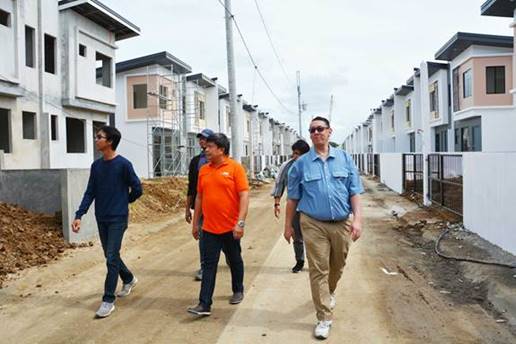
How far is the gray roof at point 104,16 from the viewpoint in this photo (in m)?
18.0

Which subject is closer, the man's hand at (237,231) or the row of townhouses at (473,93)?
the man's hand at (237,231)

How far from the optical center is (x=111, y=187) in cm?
575

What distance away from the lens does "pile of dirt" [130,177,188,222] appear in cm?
1494

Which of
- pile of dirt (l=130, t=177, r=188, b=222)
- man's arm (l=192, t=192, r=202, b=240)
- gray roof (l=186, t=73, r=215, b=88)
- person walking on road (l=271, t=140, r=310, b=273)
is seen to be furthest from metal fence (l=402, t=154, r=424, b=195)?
gray roof (l=186, t=73, r=215, b=88)

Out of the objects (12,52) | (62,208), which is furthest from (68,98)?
(62,208)

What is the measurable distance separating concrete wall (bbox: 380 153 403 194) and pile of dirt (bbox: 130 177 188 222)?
31.8 feet

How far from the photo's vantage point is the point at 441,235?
10359mm

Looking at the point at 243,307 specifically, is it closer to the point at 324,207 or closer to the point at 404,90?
the point at 324,207

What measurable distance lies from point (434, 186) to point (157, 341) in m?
12.3

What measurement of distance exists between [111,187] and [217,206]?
4.15 ft

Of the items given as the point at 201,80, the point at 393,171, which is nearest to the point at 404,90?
the point at 201,80

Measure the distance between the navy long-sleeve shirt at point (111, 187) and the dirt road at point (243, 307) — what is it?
1076mm

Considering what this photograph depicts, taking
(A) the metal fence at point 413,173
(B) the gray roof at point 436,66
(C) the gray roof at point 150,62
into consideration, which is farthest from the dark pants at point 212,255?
(B) the gray roof at point 436,66

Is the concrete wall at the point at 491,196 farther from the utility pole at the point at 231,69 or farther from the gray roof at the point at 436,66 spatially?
the gray roof at the point at 436,66
